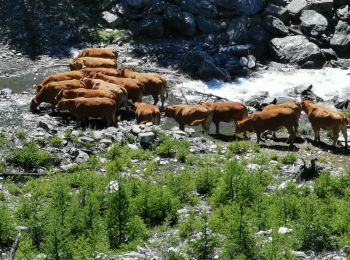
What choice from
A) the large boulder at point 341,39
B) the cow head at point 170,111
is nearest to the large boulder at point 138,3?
the large boulder at point 341,39

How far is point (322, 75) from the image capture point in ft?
89.8

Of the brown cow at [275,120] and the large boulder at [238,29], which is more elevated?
the brown cow at [275,120]

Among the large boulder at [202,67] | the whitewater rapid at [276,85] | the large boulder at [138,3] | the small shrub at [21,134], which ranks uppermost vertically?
the small shrub at [21,134]

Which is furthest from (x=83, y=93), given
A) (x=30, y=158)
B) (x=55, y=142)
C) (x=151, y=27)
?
(x=151, y=27)

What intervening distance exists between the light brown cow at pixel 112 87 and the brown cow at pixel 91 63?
2.36 meters

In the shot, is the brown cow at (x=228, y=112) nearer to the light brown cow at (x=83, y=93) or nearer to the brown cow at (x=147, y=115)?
the brown cow at (x=147, y=115)

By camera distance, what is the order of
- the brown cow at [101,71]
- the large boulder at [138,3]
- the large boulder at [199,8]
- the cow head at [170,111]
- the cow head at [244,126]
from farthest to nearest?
1. the large boulder at [138,3]
2. the large boulder at [199,8]
3. the brown cow at [101,71]
4. the cow head at [170,111]
5. the cow head at [244,126]

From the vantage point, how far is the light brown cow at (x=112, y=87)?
2153cm

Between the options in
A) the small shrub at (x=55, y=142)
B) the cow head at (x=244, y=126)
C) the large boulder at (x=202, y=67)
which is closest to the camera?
the small shrub at (x=55, y=142)

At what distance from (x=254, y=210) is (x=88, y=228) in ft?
11.2

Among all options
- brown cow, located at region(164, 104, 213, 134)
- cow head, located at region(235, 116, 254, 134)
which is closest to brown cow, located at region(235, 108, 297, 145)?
cow head, located at region(235, 116, 254, 134)

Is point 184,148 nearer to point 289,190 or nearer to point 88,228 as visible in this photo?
point 289,190

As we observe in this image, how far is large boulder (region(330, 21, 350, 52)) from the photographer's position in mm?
29500

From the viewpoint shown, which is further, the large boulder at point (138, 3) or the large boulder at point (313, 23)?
the large boulder at point (138, 3)
